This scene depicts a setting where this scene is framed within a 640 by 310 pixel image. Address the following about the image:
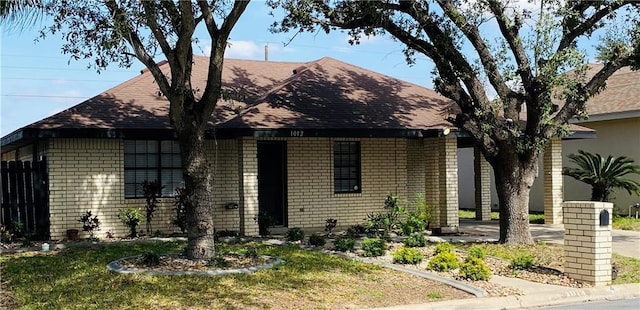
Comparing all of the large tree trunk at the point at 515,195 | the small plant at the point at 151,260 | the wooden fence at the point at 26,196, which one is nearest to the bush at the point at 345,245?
the large tree trunk at the point at 515,195

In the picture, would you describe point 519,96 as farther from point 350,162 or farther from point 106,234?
point 106,234

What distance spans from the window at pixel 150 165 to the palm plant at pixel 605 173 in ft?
39.6

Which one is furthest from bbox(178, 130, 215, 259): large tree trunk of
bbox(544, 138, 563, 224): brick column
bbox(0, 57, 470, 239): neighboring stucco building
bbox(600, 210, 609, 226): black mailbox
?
bbox(544, 138, 563, 224): brick column

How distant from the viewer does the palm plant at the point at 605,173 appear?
19984 mm

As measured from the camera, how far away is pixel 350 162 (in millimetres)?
17969

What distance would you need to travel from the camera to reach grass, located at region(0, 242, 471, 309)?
8336 mm

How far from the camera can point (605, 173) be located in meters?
20.0

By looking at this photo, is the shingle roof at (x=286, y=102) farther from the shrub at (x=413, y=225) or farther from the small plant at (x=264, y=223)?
the shrub at (x=413, y=225)

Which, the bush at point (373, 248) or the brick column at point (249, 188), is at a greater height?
the brick column at point (249, 188)

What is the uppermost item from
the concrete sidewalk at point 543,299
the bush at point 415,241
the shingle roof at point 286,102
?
the shingle roof at point 286,102

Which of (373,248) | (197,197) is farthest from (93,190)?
(373,248)

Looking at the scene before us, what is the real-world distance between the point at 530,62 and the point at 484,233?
5.10m

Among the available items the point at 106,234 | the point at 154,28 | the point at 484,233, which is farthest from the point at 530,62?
the point at 106,234

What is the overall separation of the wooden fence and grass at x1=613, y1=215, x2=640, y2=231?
579 inches
